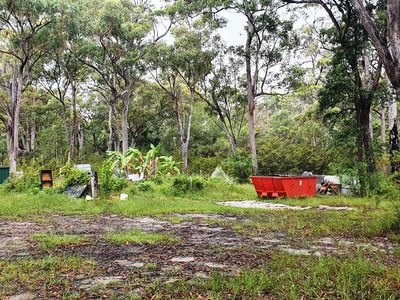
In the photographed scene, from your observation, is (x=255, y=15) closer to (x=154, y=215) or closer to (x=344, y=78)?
(x=344, y=78)

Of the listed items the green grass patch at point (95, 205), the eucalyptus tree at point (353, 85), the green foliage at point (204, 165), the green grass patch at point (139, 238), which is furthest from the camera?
the green foliage at point (204, 165)

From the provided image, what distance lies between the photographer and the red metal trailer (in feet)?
38.4

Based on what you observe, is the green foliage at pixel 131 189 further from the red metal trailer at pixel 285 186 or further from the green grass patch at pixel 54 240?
the green grass patch at pixel 54 240

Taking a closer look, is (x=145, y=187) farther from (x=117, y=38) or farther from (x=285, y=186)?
(x=117, y=38)

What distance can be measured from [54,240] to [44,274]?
5.29 ft

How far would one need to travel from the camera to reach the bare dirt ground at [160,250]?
10.4 feet

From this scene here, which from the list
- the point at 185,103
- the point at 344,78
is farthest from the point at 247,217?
the point at 185,103

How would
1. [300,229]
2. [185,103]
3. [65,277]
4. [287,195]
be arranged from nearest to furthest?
[65,277] < [300,229] < [287,195] < [185,103]

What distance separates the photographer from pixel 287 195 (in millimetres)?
11703

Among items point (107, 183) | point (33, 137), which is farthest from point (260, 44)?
point (33, 137)

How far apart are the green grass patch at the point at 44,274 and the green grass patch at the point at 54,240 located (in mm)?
653

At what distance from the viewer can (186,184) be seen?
1199cm

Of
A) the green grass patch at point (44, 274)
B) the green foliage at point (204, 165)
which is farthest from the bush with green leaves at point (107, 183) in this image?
the green foliage at point (204, 165)

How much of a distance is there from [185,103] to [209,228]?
27357 mm
